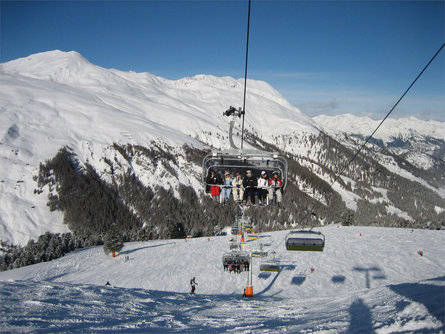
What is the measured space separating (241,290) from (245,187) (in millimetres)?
15065

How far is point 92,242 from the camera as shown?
275ft

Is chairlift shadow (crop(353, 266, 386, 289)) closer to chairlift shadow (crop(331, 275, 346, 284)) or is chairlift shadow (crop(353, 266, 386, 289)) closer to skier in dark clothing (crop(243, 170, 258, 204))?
chairlift shadow (crop(331, 275, 346, 284))

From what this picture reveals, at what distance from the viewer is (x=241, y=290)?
100ft

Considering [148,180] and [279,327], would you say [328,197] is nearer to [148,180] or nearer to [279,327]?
[148,180]

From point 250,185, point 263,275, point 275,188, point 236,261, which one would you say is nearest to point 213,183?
point 250,185

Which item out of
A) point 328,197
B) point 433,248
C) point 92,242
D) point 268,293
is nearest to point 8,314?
point 268,293

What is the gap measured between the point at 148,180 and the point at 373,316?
6187 inches

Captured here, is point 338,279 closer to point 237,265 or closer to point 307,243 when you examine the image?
point 237,265

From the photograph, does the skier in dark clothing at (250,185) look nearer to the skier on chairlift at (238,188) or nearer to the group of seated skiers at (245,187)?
the group of seated skiers at (245,187)

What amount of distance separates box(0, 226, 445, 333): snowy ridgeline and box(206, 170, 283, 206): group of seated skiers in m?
5.12

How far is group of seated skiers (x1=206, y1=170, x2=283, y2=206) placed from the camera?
18.4 meters

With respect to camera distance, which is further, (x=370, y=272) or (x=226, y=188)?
(x=370, y=272)

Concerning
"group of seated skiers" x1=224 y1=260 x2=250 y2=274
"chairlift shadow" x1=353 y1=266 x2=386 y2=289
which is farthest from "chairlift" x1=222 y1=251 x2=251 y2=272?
"chairlift shadow" x1=353 y1=266 x2=386 y2=289

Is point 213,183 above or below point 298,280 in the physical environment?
above
